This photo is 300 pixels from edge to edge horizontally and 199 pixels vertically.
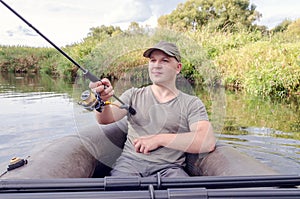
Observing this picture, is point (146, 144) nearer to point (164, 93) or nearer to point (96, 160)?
point (164, 93)

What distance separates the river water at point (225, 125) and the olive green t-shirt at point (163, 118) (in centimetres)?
19

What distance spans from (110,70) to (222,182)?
100cm

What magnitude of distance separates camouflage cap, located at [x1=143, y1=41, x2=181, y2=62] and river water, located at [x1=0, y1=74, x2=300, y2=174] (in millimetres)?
369

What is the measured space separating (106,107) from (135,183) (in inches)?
30.3

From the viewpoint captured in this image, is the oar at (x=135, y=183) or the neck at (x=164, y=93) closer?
the oar at (x=135, y=183)

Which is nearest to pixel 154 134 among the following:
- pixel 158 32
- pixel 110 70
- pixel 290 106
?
pixel 110 70

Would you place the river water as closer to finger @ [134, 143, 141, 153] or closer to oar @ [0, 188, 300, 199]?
finger @ [134, 143, 141, 153]

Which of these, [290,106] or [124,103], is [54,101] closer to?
[290,106]

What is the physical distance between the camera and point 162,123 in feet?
6.82

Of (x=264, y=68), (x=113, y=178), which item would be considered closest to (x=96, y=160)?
(x=113, y=178)

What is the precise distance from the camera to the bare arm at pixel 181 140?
2.02 m

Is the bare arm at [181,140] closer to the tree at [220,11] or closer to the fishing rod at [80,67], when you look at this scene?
the fishing rod at [80,67]

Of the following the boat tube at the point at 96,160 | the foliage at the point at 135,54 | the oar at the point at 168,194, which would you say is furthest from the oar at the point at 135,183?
the foliage at the point at 135,54

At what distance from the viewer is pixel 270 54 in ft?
29.9
